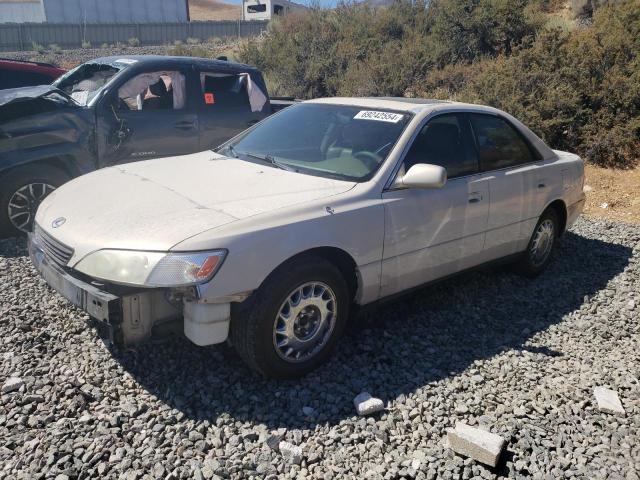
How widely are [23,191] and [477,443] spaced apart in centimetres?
465

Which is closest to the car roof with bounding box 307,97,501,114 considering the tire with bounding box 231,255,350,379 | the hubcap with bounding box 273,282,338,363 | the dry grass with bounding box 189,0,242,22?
the tire with bounding box 231,255,350,379

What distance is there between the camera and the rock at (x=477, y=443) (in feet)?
9.21

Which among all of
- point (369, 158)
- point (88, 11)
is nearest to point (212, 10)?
point (88, 11)

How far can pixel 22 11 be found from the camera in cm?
4516

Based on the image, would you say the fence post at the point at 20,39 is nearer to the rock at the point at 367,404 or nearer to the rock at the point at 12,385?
the rock at the point at 12,385

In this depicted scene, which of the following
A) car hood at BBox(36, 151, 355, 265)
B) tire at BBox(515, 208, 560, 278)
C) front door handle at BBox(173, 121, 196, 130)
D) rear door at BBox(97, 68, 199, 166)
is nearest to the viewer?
car hood at BBox(36, 151, 355, 265)

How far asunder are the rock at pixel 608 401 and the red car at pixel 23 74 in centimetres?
826

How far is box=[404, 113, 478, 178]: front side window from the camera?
4.02m

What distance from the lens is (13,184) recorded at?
5320 mm

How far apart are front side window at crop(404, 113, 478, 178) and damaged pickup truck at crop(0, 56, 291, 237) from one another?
3.30 metres

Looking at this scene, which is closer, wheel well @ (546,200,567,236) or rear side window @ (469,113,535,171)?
rear side window @ (469,113,535,171)

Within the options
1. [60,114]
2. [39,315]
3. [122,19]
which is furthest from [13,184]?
[122,19]

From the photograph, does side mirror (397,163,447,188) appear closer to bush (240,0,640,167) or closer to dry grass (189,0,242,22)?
bush (240,0,640,167)

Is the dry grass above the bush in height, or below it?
above
